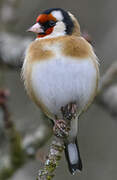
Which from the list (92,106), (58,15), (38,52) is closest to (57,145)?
(38,52)

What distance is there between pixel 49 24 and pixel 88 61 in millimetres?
586

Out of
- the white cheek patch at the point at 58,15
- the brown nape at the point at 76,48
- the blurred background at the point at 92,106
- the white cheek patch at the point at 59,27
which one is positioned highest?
the white cheek patch at the point at 58,15

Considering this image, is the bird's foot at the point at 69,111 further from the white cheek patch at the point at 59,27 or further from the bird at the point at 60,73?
the white cheek patch at the point at 59,27

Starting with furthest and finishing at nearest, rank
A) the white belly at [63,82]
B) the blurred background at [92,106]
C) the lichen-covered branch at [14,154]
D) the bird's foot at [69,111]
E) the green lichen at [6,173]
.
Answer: the blurred background at [92,106] < the green lichen at [6,173] < the lichen-covered branch at [14,154] < the white belly at [63,82] < the bird's foot at [69,111]

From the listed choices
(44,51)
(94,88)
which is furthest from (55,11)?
(94,88)

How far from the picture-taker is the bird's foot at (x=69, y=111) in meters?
3.96

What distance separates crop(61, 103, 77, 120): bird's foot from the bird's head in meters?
0.73

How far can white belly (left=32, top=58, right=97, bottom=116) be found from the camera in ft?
13.8

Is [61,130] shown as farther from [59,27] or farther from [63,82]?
[59,27]

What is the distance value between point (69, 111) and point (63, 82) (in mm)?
299

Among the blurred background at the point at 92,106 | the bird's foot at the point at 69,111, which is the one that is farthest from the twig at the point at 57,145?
the blurred background at the point at 92,106

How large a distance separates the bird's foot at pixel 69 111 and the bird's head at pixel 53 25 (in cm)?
73

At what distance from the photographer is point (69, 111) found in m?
4.02

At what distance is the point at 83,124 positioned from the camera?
820 cm
